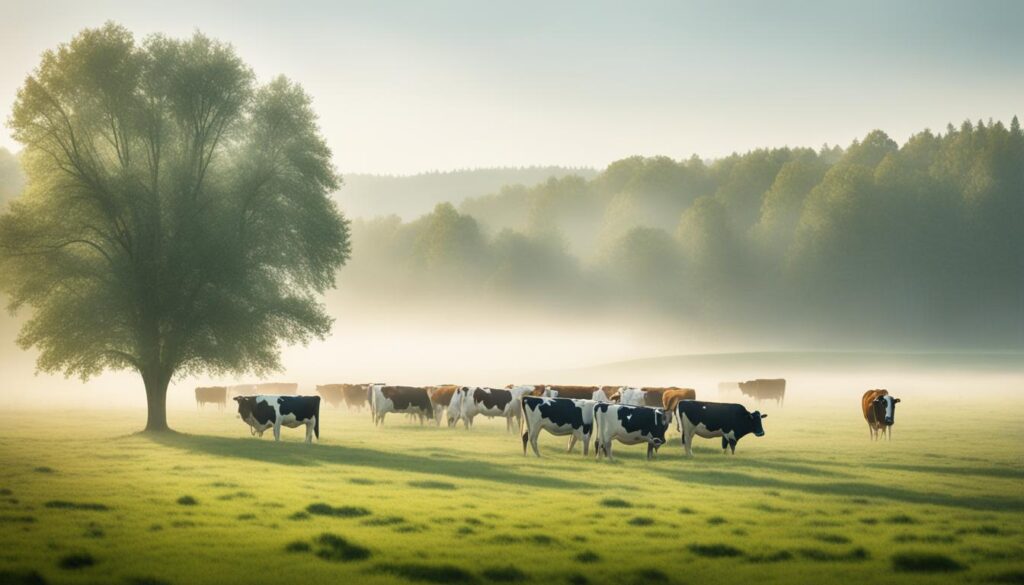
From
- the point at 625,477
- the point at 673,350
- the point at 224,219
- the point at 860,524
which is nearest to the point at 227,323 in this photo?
the point at 224,219

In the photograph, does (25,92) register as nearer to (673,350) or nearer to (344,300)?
(673,350)

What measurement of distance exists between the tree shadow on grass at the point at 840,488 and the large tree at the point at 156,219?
20.0m

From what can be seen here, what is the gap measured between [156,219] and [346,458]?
15.6 metres

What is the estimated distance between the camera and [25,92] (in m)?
40.2


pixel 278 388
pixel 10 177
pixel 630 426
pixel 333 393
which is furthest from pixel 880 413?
pixel 10 177

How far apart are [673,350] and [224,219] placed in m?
89.7

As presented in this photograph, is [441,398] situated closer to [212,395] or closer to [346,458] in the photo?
[346,458]

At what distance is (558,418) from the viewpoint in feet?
111

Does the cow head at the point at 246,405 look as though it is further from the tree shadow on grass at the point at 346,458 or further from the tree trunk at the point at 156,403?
the tree trunk at the point at 156,403

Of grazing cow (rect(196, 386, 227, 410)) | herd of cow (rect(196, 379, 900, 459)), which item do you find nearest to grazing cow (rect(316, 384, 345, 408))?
grazing cow (rect(196, 386, 227, 410))

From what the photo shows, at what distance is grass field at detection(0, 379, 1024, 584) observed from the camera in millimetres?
15680

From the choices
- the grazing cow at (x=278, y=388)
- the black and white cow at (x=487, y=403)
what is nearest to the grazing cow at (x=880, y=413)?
the black and white cow at (x=487, y=403)

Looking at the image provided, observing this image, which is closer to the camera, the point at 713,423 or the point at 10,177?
the point at 713,423

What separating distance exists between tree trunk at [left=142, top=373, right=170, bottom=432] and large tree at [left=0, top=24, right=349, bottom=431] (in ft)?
0.25
